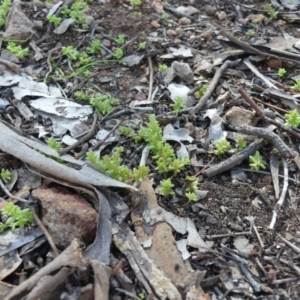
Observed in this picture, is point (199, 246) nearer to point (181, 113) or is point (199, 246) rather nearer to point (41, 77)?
point (181, 113)

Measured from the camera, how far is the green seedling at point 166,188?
99.3 inches

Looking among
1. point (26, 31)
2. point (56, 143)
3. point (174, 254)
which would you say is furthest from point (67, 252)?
point (26, 31)

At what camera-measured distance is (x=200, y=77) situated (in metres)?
3.29

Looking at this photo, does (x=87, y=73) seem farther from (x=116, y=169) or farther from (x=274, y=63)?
(x=274, y=63)

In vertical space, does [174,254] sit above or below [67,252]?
below

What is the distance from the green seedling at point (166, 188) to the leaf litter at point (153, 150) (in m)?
0.02

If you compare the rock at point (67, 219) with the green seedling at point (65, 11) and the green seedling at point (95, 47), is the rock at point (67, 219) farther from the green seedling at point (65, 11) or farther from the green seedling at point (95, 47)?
the green seedling at point (65, 11)

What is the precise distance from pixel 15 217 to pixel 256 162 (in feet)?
4.19

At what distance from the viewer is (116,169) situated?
8.23ft

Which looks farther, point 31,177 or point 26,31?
point 26,31

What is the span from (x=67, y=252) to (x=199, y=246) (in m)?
0.63

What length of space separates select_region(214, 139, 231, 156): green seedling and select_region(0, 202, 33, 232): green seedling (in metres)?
1.05

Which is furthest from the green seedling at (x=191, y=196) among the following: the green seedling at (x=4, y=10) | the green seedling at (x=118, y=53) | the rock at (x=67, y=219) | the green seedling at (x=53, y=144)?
the green seedling at (x=4, y=10)

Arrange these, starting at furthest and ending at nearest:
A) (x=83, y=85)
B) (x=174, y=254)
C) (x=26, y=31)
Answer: (x=26, y=31) → (x=83, y=85) → (x=174, y=254)
